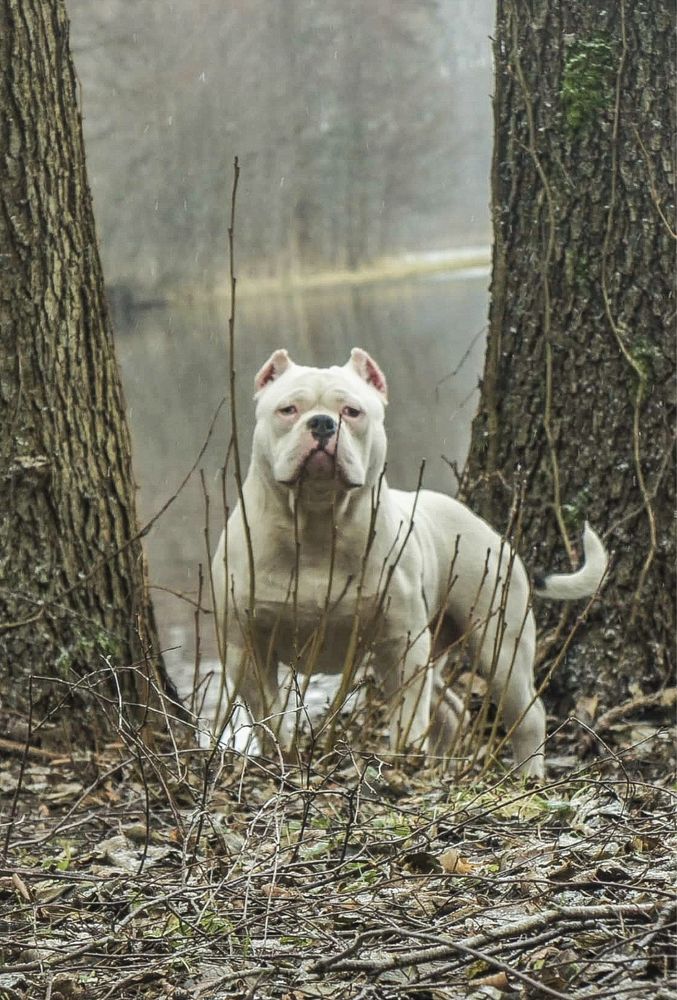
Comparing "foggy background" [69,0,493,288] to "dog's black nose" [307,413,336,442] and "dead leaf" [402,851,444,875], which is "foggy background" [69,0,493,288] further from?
"dead leaf" [402,851,444,875]

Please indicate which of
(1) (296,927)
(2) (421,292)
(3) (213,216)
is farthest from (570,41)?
(2) (421,292)

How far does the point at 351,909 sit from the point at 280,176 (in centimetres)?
2535

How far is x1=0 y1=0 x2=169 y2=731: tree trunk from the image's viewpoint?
4.02 m

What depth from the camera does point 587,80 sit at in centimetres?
482

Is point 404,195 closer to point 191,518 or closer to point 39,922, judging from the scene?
point 191,518

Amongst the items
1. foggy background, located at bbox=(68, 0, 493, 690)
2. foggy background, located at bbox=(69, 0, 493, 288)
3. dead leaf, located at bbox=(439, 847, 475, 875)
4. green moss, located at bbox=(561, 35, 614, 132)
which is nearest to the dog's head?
dead leaf, located at bbox=(439, 847, 475, 875)

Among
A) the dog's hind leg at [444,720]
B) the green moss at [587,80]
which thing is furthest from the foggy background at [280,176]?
the dog's hind leg at [444,720]

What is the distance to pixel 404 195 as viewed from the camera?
97.7ft

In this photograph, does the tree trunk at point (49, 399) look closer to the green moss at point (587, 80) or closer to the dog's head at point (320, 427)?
the dog's head at point (320, 427)

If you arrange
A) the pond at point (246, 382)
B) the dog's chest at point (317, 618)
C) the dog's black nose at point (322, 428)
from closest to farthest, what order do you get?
the dog's black nose at point (322, 428) < the dog's chest at point (317, 618) < the pond at point (246, 382)

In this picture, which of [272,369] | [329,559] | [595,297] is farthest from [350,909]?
[595,297]

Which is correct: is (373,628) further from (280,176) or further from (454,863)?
(280,176)

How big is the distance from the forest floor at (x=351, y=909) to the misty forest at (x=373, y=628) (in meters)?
0.01

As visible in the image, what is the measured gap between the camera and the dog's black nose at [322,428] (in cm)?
359
